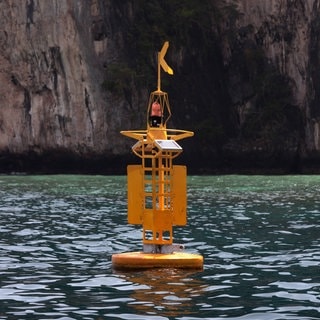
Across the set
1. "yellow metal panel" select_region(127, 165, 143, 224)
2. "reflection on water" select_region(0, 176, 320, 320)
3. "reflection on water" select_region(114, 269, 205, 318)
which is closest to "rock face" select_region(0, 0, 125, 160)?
"reflection on water" select_region(0, 176, 320, 320)

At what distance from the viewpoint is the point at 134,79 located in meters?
49.1

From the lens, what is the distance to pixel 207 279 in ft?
37.3

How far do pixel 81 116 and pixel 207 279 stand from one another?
37.8 m

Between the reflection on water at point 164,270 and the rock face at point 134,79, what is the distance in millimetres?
24277

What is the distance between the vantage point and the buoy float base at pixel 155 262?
12.2 m

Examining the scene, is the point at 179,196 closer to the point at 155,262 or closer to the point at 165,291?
the point at 155,262

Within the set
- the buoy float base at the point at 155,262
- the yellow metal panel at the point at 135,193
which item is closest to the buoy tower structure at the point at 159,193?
the yellow metal panel at the point at 135,193

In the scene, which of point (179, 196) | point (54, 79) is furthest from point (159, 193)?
point (54, 79)

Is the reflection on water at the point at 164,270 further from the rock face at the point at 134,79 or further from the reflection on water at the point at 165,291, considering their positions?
the rock face at the point at 134,79

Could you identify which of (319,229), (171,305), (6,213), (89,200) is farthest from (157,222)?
(89,200)

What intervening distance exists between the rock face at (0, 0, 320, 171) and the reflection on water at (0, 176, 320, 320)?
2428 cm

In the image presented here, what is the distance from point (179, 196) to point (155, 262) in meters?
1.27

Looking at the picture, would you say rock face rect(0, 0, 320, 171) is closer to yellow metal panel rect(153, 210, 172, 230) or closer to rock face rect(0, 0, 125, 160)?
rock face rect(0, 0, 125, 160)

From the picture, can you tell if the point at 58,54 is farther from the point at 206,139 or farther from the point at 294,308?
the point at 294,308
